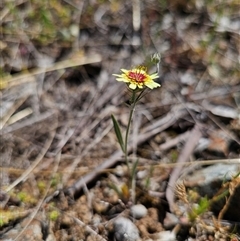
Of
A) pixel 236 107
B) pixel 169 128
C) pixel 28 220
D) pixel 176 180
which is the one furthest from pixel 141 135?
pixel 28 220

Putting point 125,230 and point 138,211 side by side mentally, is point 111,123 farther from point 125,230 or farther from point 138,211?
point 125,230

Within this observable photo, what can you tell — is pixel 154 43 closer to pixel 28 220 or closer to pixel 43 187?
pixel 43 187

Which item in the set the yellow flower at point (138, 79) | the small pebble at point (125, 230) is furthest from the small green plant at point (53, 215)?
the yellow flower at point (138, 79)

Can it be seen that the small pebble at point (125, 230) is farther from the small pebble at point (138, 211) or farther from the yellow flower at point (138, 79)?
the yellow flower at point (138, 79)

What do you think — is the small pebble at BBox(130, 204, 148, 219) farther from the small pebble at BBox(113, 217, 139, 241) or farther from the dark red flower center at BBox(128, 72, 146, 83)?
the dark red flower center at BBox(128, 72, 146, 83)

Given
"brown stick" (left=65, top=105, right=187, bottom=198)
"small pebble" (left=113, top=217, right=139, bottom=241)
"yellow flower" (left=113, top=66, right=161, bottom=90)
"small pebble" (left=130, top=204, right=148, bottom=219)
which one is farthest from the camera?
"brown stick" (left=65, top=105, right=187, bottom=198)

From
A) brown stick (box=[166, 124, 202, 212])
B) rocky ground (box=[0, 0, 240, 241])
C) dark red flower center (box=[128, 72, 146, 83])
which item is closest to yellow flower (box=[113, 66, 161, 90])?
dark red flower center (box=[128, 72, 146, 83])

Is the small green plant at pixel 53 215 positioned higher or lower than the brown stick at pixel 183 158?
lower
